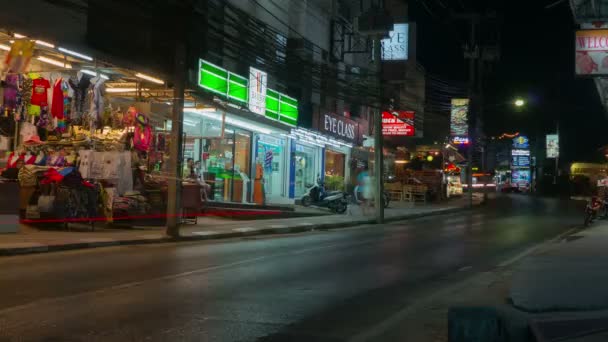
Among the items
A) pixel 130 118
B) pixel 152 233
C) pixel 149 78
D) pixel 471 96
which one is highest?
pixel 471 96

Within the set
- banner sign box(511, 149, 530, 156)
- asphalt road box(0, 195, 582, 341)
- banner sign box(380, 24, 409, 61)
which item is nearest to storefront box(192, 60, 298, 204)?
asphalt road box(0, 195, 582, 341)

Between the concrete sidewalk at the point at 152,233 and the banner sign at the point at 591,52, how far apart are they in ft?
34.4

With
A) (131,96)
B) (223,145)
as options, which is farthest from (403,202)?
(131,96)

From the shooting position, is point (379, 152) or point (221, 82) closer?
point (221, 82)

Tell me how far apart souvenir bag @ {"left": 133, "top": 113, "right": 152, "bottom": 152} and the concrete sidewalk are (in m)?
2.45

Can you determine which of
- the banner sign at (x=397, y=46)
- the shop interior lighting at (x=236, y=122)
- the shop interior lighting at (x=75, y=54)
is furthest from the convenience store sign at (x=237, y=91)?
the banner sign at (x=397, y=46)

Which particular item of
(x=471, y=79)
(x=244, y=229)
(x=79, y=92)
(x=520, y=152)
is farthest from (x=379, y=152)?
(x=520, y=152)

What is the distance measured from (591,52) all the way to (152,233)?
13.0m

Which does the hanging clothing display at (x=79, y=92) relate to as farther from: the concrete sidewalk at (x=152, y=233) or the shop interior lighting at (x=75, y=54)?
the concrete sidewalk at (x=152, y=233)

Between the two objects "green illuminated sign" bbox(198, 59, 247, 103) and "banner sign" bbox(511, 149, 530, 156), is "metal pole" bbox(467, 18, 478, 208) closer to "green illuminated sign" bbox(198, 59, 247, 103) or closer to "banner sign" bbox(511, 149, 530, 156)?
"green illuminated sign" bbox(198, 59, 247, 103)

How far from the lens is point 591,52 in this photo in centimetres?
1827

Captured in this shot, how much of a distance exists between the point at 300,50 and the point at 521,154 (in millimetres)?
93513

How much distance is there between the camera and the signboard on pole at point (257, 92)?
2659 cm

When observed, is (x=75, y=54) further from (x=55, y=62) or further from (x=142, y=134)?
(x=142, y=134)
